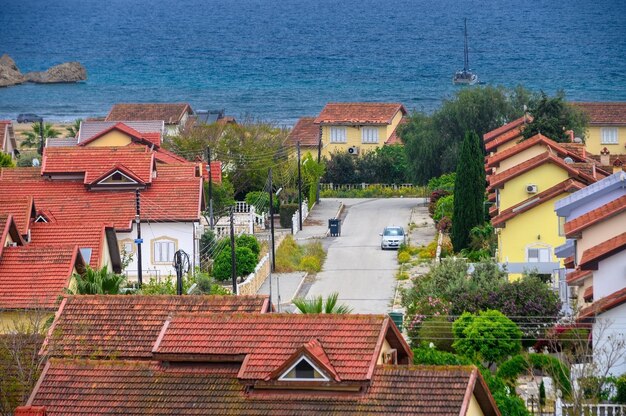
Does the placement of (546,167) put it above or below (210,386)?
above

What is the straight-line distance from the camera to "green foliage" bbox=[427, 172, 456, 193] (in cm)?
8819

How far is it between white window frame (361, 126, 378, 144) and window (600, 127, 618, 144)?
14688 mm

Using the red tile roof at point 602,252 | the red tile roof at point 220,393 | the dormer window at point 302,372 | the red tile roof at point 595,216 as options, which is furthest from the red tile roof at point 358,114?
the dormer window at point 302,372

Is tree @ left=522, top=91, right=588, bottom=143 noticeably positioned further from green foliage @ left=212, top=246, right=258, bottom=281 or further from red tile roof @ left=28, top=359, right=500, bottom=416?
red tile roof @ left=28, top=359, right=500, bottom=416

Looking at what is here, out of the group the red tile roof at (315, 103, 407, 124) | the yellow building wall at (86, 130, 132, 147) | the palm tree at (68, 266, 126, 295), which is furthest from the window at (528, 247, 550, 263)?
the red tile roof at (315, 103, 407, 124)

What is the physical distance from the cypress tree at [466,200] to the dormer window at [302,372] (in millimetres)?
39928

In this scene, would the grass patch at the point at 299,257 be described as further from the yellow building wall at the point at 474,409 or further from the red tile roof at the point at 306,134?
the yellow building wall at the point at 474,409

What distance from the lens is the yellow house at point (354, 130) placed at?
109 meters

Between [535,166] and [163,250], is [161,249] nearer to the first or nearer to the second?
[163,250]

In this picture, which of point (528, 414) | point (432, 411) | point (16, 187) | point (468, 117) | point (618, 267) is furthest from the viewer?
point (468, 117)

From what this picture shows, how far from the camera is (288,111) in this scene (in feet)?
649

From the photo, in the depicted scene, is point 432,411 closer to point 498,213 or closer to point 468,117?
point 498,213

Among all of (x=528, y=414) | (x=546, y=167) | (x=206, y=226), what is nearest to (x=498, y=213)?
(x=546, y=167)

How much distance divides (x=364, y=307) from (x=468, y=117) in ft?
110
